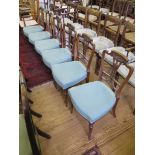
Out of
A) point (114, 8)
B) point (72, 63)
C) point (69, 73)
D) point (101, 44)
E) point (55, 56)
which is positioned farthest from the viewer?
point (114, 8)

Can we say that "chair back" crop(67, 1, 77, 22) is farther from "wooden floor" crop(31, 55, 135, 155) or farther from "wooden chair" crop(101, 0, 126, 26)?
"wooden floor" crop(31, 55, 135, 155)

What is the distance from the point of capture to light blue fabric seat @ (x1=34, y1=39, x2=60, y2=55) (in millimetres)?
2425

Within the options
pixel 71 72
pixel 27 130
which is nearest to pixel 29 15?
pixel 71 72

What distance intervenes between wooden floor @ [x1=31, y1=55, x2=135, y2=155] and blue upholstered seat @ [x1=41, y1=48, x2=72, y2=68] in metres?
0.41

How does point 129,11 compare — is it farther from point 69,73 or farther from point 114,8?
point 69,73

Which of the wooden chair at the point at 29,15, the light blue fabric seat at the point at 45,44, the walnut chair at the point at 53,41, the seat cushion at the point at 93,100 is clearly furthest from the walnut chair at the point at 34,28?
the seat cushion at the point at 93,100

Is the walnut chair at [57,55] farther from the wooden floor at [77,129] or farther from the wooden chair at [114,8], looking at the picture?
the wooden chair at [114,8]

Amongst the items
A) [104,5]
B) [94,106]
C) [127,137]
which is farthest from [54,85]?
[104,5]

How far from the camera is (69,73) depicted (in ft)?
6.04

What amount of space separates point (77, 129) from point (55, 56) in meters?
0.96

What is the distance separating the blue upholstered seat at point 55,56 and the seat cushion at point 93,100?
0.63 meters

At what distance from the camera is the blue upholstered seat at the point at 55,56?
212cm

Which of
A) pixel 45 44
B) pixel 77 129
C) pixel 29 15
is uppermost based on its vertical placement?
pixel 29 15
